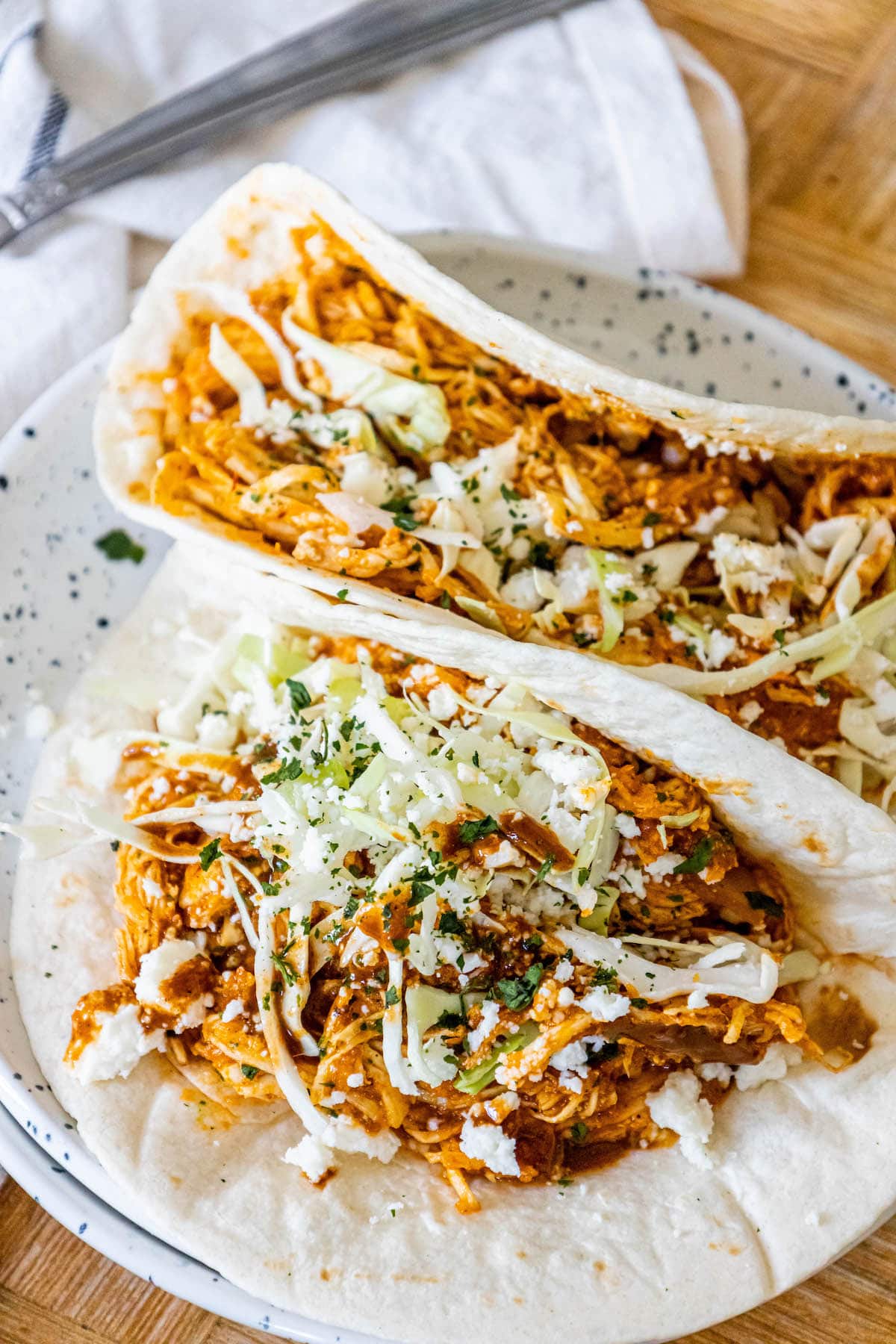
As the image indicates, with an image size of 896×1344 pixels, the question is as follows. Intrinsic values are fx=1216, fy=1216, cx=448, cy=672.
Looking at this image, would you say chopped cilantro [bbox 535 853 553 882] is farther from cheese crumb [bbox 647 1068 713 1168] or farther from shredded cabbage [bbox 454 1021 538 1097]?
cheese crumb [bbox 647 1068 713 1168]

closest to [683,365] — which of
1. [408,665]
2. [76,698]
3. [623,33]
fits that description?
[623,33]

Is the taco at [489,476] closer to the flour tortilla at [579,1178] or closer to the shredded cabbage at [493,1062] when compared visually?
the flour tortilla at [579,1178]

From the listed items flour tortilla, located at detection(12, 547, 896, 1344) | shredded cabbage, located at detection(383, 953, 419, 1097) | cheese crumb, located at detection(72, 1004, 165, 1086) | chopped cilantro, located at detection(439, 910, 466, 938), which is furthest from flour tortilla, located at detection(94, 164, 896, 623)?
cheese crumb, located at detection(72, 1004, 165, 1086)

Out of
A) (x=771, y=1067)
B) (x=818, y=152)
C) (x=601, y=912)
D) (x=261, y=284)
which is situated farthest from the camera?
(x=818, y=152)

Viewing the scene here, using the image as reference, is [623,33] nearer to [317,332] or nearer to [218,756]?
[317,332]

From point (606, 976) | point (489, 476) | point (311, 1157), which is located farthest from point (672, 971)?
point (489, 476)

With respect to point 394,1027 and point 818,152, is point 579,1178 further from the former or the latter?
point 818,152
